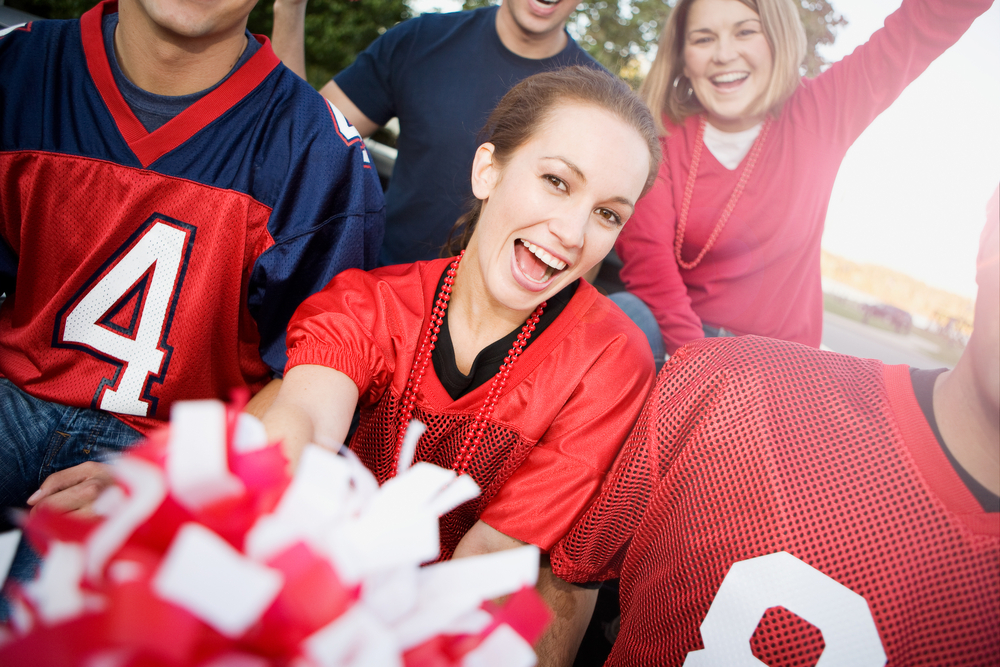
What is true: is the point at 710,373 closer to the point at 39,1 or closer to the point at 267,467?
the point at 267,467

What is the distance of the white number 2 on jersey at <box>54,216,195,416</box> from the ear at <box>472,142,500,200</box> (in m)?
0.71

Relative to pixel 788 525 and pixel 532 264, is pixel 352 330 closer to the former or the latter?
pixel 532 264

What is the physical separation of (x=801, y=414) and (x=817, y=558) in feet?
0.80

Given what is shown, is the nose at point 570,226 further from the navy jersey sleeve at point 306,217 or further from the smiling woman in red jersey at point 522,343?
the navy jersey sleeve at point 306,217

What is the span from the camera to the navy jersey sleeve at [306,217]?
57.3 inches

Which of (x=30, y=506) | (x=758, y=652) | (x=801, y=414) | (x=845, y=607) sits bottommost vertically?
(x=30, y=506)

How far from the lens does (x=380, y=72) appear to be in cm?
241

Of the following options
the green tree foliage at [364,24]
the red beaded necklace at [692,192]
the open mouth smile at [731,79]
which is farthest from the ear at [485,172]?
the green tree foliage at [364,24]

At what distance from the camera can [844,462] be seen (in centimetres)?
100

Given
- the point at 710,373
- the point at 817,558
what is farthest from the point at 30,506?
the point at 817,558

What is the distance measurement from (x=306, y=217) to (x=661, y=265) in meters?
1.19

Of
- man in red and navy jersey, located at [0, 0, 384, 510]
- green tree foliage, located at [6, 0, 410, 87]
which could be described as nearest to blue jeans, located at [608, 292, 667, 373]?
man in red and navy jersey, located at [0, 0, 384, 510]

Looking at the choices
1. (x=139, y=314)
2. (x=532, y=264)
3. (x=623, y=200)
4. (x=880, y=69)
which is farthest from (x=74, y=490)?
(x=880, y=69)

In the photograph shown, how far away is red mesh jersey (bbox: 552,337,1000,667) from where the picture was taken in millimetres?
908
